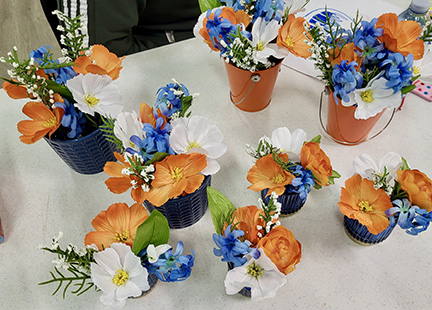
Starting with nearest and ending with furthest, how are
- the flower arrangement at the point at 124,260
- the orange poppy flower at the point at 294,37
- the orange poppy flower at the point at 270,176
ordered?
1. the flower arrangement at the point at 124,260
2. the orange poppy flower at the point at 270,176
3. the orange poppy flower at the point at 294,37

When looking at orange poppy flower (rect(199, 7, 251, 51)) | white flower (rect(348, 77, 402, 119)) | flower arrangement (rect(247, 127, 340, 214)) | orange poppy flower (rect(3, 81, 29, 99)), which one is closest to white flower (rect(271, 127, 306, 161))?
flower arrangement (rect(247, 127, 340, 214))

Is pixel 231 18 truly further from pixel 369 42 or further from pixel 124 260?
pixel 124 260

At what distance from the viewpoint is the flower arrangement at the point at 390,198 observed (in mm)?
558

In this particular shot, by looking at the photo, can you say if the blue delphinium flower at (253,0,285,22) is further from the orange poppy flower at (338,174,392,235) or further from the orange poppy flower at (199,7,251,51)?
the orange poppy flower at (338,174,392,235)

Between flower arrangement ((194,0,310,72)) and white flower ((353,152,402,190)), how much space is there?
0.77 ft

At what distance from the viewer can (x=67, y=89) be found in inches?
25.9

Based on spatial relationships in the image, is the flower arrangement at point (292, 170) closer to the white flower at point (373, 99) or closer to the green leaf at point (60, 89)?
the white flower at point (373, 99)

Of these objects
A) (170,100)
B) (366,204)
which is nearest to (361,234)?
(366,204)

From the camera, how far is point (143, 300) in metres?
0.65

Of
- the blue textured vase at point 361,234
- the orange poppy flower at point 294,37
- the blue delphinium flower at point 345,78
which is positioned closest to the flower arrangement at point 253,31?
the orange poppy flower at point 294,37

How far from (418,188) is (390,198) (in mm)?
47

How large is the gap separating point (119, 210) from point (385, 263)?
1.51 feet

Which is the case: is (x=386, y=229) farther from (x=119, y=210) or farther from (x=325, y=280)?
(x=119, y=210)

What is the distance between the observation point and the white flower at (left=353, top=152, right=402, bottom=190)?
2.02ft
